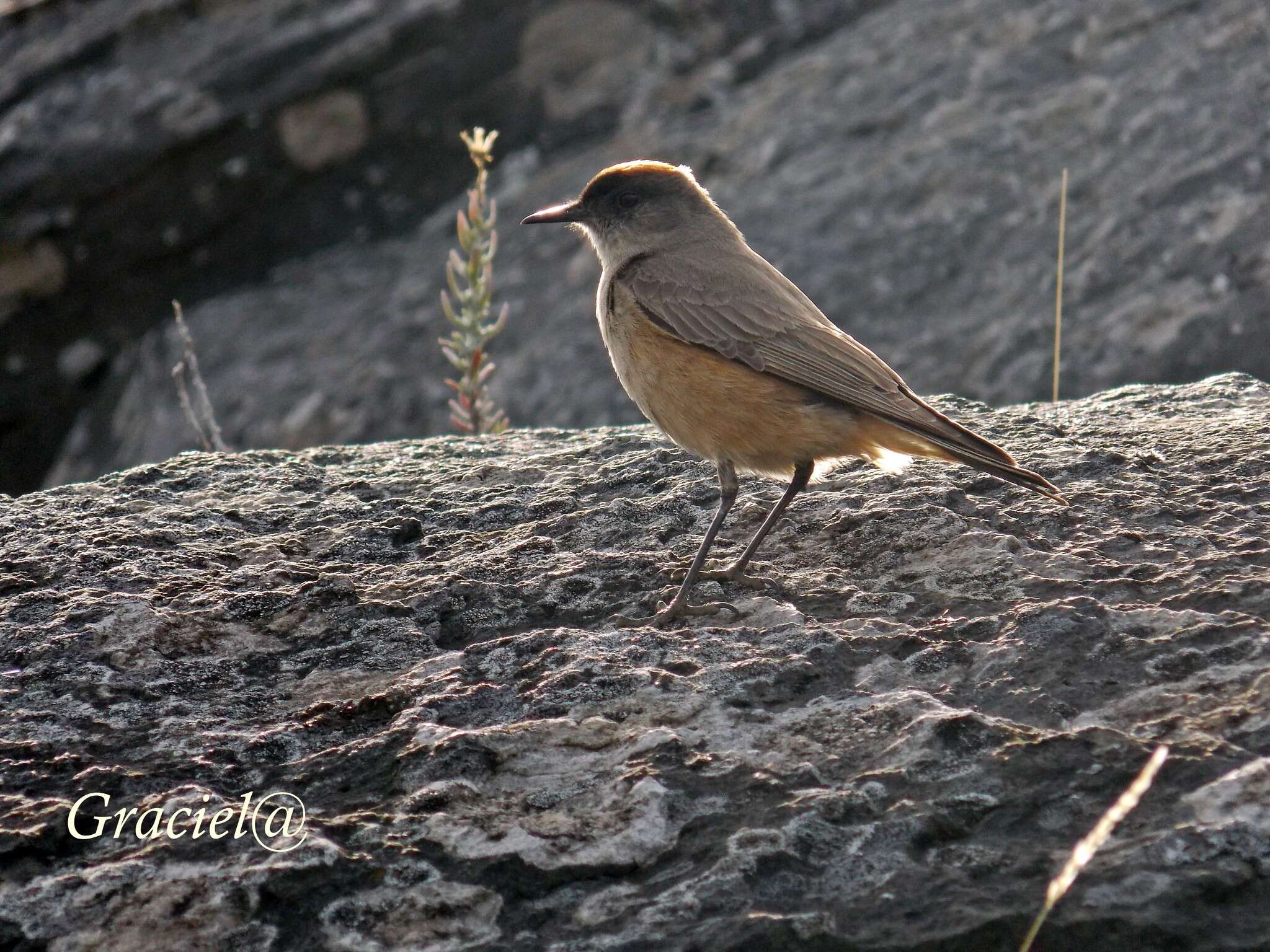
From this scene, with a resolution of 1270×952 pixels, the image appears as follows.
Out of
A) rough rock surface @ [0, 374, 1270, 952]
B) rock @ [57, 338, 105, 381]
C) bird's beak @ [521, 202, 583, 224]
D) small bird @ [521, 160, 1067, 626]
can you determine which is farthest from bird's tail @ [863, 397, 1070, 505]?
rock @ [57, 338, 105, 381]

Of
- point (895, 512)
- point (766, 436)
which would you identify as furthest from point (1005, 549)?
point (766, 436)

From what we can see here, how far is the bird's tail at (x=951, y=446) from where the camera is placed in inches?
153

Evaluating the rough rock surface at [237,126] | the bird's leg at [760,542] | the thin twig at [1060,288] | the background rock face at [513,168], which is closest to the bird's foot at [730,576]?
the bird's leg at [760,542]

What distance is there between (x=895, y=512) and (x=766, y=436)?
1.62 ft

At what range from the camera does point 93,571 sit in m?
3.98

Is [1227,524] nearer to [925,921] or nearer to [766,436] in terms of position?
[766,436]

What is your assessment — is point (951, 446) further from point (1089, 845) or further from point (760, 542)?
point (1089, 845)

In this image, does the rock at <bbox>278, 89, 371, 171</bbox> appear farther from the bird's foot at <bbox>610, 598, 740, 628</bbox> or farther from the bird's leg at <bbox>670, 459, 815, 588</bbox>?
the bird's foot at <bbox>610, 598, 740, 628</bbox>

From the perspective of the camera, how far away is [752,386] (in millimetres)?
4539

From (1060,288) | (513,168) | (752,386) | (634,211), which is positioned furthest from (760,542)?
(513,168)

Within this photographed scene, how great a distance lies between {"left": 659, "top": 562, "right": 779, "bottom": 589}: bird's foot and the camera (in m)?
4.05

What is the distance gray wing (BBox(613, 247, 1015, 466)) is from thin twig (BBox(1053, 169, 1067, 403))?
1.40m

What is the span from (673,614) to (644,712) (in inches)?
22.2

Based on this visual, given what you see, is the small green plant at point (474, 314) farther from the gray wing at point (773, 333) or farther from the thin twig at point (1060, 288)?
the thin twig at point (1060, 288)
